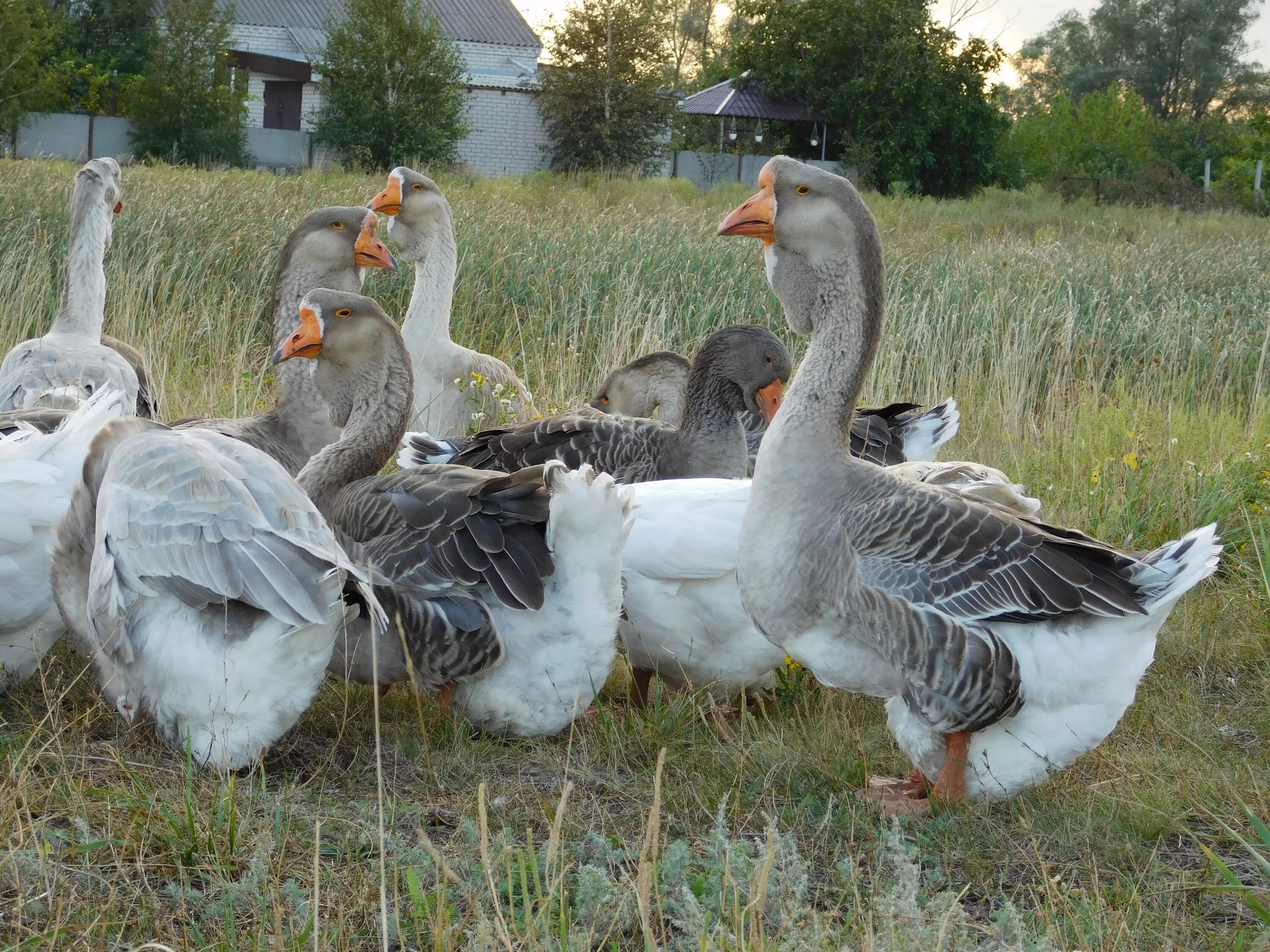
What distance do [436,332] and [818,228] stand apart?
459 cm

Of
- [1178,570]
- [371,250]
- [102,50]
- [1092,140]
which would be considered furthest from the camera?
[1092,140]

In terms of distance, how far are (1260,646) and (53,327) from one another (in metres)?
7.00

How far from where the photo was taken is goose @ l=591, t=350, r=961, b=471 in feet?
21.7

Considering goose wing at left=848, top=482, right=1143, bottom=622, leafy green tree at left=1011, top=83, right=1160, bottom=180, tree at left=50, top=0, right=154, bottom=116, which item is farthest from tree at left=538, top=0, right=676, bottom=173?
goose wing at left=848, top=482, right=1143, bottom=622

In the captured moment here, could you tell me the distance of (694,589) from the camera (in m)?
4.69

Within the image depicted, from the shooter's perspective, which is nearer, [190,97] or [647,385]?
[647,385]

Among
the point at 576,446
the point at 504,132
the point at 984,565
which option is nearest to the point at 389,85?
the point at 504,132

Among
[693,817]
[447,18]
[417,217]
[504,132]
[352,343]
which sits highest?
[447,18]

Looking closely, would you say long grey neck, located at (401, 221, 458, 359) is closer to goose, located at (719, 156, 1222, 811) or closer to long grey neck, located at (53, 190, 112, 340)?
long grey neck, located at (53, 190, 112, 340)

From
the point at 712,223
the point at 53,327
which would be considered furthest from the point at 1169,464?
the point at 712,223

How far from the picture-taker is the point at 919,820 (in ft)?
12.6

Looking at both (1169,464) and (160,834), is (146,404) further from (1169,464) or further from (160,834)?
(1169,464)

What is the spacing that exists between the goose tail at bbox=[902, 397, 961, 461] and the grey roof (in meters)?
46.8

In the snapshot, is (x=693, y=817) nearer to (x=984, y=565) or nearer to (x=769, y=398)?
(x=984, y=565)
